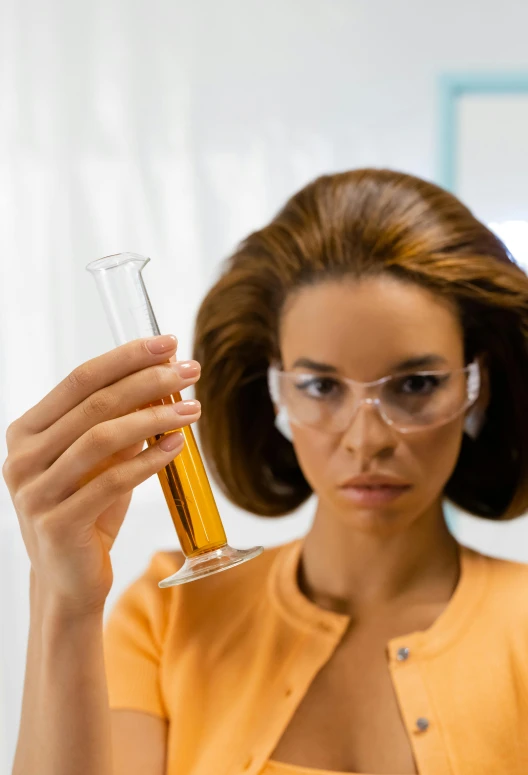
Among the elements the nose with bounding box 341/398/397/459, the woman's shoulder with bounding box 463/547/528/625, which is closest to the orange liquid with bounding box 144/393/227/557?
the nose with bounding box 341/398/397/459

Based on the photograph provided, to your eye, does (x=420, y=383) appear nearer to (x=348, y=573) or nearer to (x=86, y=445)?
(x=348, y=573)

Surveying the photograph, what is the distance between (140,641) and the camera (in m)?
1.12

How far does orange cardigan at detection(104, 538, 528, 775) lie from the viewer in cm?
98

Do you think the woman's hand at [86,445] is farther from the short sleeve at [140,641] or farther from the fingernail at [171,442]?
the short sleeve at [140,641]

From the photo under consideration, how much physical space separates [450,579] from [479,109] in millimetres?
787

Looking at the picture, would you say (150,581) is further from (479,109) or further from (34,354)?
(479,109)

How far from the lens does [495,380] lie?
1145mm

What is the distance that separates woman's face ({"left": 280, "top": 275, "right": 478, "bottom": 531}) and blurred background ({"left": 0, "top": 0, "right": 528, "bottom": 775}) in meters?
0.51

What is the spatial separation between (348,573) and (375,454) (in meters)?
0.18

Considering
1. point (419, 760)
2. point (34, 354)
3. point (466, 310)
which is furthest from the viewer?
point (34, 354)

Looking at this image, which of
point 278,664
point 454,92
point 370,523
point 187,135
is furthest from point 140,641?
point 454,92

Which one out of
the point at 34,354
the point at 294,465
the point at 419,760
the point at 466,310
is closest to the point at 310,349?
the point at 466,310

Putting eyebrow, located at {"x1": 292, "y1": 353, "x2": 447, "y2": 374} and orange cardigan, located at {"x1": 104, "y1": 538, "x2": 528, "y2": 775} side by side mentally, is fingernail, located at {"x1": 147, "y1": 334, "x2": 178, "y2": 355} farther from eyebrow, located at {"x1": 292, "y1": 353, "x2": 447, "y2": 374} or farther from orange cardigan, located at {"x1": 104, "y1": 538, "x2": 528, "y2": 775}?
orange cardigan, located at {"x1": 104, "y1": 538, "x2": 528, "y2": 775}

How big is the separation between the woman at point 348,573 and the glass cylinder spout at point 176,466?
8 centimetres
